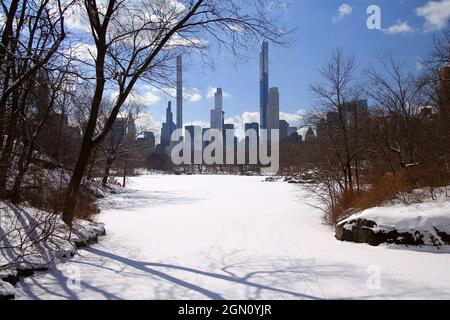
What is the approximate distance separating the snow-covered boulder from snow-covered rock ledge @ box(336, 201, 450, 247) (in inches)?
318

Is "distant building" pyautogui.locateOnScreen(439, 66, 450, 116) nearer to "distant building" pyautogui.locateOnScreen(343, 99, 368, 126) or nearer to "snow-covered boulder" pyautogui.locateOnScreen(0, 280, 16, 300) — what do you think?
"distant building" pyautogui.locateOnScreen(343, 99, 368, 126)

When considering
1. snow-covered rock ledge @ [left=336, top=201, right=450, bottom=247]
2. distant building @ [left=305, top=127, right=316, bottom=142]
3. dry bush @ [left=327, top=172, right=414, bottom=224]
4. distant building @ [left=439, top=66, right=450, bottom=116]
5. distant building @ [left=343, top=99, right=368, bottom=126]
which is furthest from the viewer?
distant building @ [left=305, top=127, right=316, bottom=142]

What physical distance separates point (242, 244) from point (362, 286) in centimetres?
495

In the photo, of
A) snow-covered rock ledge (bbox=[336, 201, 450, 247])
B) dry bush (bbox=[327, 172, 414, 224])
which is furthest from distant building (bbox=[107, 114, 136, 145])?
snow-covered rock ledge (bbox=[336, 201, 450, 247])

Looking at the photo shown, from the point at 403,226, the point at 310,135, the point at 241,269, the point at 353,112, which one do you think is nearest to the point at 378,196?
the point at 403,226

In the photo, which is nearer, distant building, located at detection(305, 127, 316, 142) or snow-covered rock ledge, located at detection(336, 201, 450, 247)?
snow-covered rock ledge, located at detection(336, 201, 450, 247)

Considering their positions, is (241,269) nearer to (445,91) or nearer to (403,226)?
(403,226)

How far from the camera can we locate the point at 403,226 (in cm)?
995

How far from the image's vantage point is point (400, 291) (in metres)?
6.26

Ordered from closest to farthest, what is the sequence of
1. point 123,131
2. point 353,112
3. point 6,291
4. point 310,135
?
point 6,291 → point 353,112 → point 310,135 → point 123,131

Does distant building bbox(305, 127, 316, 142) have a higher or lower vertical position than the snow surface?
higher

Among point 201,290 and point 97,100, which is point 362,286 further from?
point 97,100

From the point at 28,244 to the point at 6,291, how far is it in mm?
2280

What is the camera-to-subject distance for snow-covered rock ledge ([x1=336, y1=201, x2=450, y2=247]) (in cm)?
946
